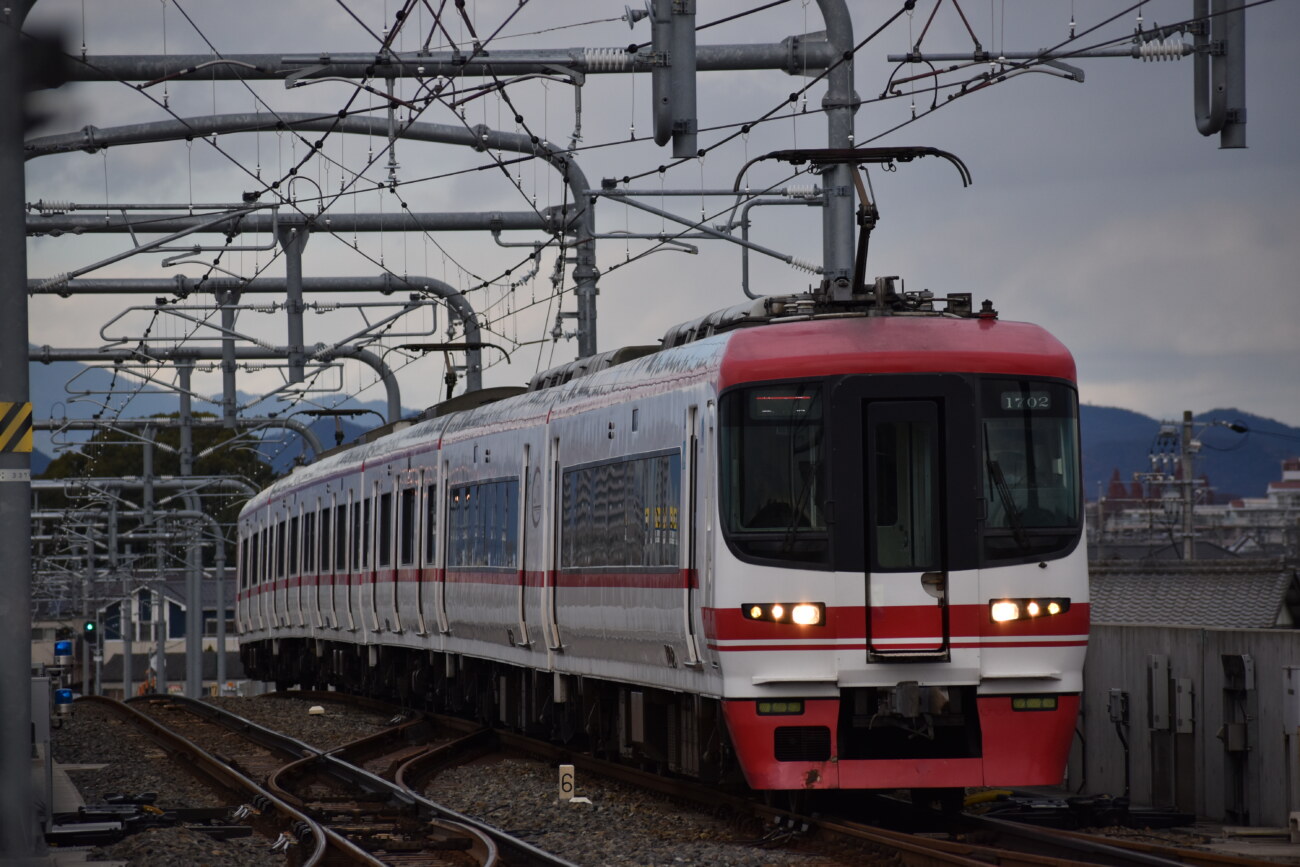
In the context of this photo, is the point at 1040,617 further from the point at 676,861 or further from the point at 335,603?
the point at 335,603

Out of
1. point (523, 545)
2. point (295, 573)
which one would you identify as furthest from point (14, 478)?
point (295, 573)

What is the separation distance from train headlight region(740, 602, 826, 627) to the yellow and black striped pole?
4.20 m

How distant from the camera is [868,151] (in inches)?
539

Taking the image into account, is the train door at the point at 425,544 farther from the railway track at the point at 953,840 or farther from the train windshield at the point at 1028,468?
the train windshield at the point at 1028,468

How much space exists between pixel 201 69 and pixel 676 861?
9.84 m

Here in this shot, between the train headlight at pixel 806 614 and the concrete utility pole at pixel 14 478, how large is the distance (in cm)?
433

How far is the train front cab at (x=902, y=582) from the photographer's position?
12531 millimetres

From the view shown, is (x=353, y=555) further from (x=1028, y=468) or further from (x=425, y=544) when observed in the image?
(x=1028, y=468)

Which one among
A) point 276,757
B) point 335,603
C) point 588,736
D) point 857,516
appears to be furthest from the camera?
point 335,603

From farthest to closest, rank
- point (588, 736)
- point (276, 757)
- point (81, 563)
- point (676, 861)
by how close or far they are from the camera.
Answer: point (81, 563) < point (276, 757) < point (588, 736) < point (676, 861)

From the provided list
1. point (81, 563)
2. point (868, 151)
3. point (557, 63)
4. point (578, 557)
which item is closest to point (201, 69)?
point (557, 63)

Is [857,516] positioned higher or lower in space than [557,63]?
lower

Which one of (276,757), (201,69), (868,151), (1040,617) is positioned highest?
(201,69)

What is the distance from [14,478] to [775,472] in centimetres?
439
